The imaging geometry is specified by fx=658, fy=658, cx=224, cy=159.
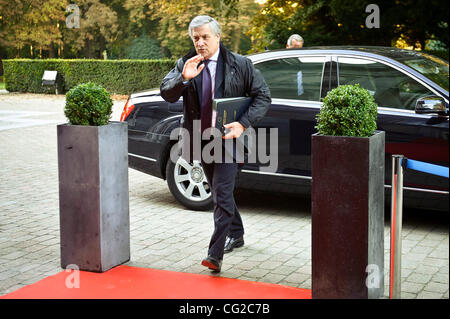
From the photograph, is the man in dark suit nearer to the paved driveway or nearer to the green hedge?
the paved driveway

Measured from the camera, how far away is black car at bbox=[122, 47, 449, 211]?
5.96 metres

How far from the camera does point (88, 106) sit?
15.8 feet

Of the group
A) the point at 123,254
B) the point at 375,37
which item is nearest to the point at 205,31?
the point at 123,254

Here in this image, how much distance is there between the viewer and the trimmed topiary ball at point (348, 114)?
397cm

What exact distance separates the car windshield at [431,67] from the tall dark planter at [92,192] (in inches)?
115

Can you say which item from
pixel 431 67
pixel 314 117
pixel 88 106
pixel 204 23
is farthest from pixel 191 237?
pixel 431 67

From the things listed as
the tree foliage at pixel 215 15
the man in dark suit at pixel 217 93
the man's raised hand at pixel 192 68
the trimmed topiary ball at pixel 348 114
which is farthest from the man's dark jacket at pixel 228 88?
the tree foliage at pixel 215 15

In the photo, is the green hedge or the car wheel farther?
the green hedge

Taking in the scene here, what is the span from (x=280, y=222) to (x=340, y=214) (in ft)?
8.67

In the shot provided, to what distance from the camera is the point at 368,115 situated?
404 cm

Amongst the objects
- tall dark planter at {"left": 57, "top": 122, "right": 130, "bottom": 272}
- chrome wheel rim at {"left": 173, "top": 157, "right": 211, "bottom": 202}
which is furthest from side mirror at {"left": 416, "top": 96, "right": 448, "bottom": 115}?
tall dark planter at {"left": 57, "top": 122, "right": 130, "bottom": 272}

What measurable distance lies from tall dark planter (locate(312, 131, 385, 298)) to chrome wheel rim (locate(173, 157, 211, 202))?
2955 millimetres

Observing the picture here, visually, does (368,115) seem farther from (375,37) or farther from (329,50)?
(375,37)

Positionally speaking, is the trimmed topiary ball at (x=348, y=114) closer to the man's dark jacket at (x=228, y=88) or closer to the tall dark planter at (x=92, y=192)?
the man's dark jacket at (x=228, y=88)
